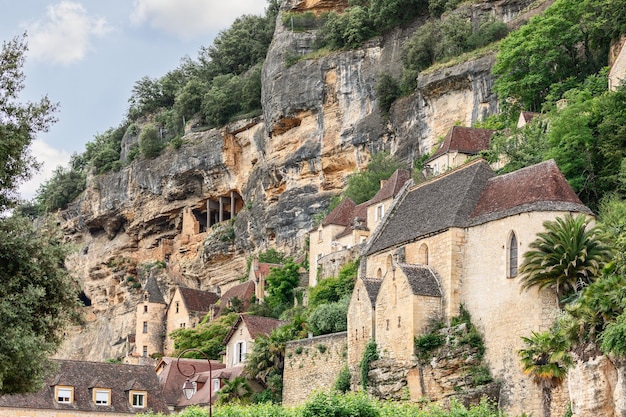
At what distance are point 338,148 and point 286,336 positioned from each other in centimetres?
2933

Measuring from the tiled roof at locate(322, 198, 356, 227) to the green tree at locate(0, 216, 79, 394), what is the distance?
4222cm

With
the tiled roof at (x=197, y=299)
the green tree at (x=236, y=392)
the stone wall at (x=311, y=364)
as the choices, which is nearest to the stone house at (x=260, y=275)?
the tiled roof at (x=197, y=299)

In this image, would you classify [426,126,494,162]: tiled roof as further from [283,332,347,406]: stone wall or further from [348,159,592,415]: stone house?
[283,332,347,406]: stone wall

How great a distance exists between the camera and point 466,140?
62.4 metres

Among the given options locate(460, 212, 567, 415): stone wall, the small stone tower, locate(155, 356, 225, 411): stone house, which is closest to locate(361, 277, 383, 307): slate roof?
locate(460, 212, 567, 415): stone wall

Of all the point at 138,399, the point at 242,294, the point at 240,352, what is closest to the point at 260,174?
the point at 242,294

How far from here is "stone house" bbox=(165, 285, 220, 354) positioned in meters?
83.8

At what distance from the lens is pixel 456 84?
2778 inches

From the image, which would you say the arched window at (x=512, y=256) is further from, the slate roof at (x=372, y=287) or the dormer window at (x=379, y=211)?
the dormer window at (x=379, y=211)

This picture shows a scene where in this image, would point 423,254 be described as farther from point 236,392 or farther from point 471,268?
point 236,392

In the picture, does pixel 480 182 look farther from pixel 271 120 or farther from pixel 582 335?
pixel 271 120

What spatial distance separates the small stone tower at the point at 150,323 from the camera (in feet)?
283

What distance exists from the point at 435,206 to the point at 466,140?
55.5 feet

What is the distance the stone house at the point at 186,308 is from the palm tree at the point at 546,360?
48405 mm
